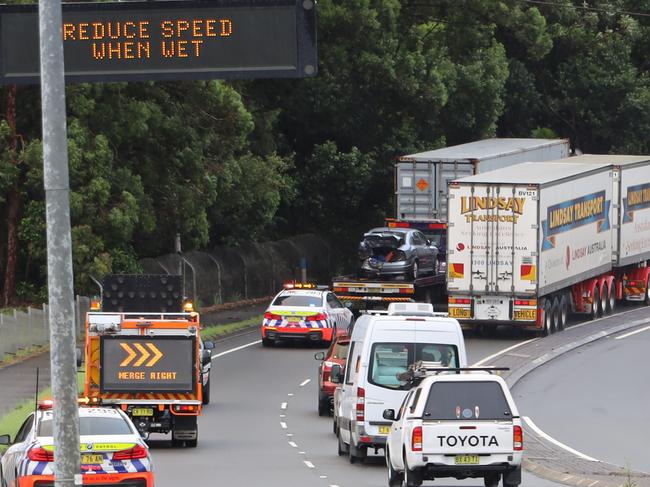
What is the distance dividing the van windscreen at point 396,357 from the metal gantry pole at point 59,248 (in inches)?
475

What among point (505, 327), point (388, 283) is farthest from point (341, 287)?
point (505, 327)

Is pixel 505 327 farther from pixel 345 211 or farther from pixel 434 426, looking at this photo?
pixel 434 426

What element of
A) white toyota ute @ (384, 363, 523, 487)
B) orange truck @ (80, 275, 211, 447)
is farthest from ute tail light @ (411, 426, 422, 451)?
orange truck @ (80, 275, 211, 447)

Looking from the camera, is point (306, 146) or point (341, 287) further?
point (306, 146)

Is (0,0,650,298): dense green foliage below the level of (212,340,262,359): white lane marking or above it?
above

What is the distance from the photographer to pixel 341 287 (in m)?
47.2

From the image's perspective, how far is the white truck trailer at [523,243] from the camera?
42312 mm

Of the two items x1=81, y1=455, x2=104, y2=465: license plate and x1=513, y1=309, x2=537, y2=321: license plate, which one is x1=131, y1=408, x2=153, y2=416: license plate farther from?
x1=513, y1=309, x2=537, y2=321: license plate

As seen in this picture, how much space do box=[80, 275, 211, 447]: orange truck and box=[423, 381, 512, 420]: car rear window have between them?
663 cm

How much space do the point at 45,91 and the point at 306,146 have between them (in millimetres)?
51667

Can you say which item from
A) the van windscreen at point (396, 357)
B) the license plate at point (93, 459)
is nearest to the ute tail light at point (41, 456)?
the license plate at point (93, 459)

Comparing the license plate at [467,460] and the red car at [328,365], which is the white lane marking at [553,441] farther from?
the license plate at [467,460]

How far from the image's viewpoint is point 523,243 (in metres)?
42.4

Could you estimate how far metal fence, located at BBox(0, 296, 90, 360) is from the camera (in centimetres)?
3991
